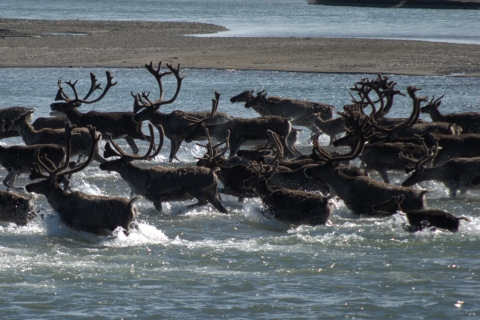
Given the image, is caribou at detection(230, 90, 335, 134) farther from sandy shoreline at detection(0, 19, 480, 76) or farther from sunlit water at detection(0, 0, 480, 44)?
sunlit water at detection(0, 0, 480, 44)

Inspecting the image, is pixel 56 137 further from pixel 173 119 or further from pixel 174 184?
pixel 174 184

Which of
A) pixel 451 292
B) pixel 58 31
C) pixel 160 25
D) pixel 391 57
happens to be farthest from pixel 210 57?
pixel 451 292

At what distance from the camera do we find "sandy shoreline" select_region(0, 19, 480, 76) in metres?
24.6

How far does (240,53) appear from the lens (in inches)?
1099

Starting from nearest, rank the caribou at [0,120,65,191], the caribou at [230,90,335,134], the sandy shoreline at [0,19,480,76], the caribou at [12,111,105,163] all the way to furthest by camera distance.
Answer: the caribou at [0,120,65,191]
the caribou at [12,111,105,163]
the caribou at [230,90,335,134]
the sandy shoreline at [0,19,480,76]

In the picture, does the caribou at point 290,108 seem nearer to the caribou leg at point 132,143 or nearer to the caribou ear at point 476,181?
the caribou leg at point 132,143

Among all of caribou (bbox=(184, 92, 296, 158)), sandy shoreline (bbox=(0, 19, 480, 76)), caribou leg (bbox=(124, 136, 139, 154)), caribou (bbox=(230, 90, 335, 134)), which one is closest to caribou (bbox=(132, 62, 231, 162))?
caribou leg (bbox=(124, 136, 139, 154))

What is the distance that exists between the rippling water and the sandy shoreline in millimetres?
14168

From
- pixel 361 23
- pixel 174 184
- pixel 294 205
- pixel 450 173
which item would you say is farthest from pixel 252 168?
pixel 361 23

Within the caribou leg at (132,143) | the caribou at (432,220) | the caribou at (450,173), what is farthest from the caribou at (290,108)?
the caribou at (432,220)

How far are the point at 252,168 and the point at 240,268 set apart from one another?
94.6 inches

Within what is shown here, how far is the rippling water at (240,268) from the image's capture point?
6.78 metres

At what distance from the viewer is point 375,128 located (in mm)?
11766

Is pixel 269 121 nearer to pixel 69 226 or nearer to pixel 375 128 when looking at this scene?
pixel 375 128
